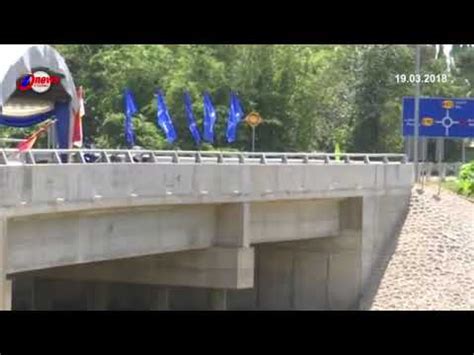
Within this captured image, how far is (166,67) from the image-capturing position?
7906 centimetres

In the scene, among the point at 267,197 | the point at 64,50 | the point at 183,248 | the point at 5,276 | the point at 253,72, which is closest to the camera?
the point at 5,276

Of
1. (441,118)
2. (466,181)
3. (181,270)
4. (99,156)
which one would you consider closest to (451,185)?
(466,181)

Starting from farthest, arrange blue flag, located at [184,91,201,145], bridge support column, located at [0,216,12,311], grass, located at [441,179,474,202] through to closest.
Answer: blue flag, located at [184,91,201,145] → grass, located at [441,179,474,202] → bridge support column, located at [0,216,12,311]

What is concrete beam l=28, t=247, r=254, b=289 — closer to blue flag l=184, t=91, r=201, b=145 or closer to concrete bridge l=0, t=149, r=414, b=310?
concrete bridge l=0, t=149, r=414, b=310

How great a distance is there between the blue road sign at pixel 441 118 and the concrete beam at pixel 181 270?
16886 mm

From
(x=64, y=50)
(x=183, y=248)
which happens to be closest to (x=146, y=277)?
(x=183, y=248)

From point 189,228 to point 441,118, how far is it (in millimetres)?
19513

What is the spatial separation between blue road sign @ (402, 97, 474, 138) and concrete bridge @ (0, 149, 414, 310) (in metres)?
4.55

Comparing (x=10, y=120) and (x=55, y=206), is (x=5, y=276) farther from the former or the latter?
(x=10, y=120)

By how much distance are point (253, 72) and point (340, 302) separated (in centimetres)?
3651

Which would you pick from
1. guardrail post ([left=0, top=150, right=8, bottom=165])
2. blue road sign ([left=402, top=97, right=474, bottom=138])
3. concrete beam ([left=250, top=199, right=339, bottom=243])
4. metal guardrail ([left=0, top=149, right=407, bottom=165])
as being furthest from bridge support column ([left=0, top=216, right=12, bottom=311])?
blue road sign ([left=402, top=97, right=474, bottom=138])

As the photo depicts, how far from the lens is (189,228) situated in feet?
106

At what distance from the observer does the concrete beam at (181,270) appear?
110ft

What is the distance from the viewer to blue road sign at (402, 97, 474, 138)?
4838cm
